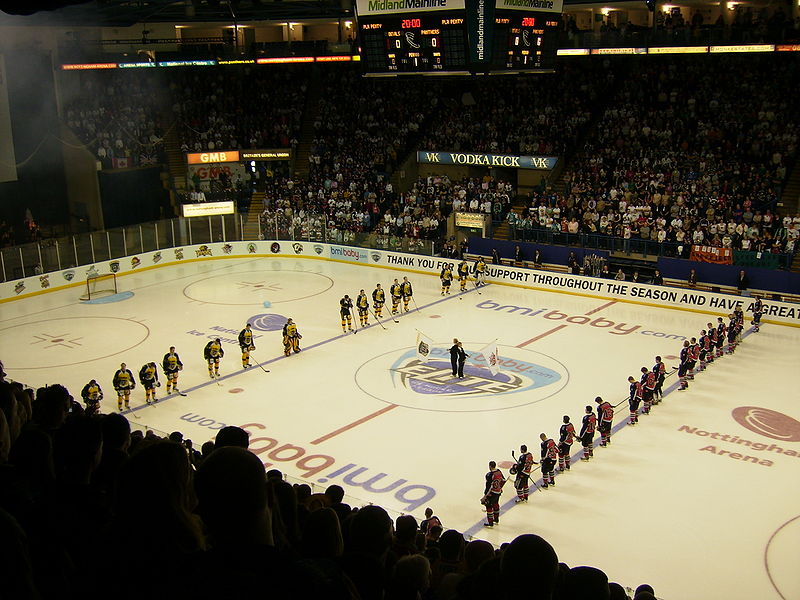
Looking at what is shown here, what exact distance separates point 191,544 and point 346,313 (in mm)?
20057

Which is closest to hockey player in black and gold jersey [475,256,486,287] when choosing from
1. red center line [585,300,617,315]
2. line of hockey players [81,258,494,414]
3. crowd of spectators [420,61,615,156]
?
line of hockey players [81,258,494,414]

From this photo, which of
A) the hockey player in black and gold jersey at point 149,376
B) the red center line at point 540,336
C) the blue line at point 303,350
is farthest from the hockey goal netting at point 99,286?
the red center line at point 540,336

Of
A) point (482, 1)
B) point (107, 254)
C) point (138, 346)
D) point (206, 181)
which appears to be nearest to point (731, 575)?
point (482, 1)

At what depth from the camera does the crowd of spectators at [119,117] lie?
3512 cm

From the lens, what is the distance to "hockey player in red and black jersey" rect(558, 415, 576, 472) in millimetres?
13969

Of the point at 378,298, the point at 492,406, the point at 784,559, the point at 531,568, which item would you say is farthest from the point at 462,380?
the point at 531,568

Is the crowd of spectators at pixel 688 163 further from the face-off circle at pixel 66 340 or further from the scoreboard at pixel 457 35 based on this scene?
the face-off circle at pixel 66 340

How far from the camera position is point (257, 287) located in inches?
1133

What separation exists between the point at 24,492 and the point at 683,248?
84.6 feet

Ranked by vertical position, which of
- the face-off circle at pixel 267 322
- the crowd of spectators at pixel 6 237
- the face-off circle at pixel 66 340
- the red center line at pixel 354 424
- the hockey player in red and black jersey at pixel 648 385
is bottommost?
the red center line at pixel 354 424

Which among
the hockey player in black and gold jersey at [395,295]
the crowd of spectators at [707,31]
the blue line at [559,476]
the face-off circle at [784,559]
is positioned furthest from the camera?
the crowd of spectators at [707,31]

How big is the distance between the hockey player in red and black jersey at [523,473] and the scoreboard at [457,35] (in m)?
10.8

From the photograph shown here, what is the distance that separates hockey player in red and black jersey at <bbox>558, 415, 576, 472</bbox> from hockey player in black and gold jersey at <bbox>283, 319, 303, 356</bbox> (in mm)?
8843

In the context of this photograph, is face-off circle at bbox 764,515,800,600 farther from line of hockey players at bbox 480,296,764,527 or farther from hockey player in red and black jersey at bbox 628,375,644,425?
hockey player in red and black jersey at bbox 628,375,644,425
